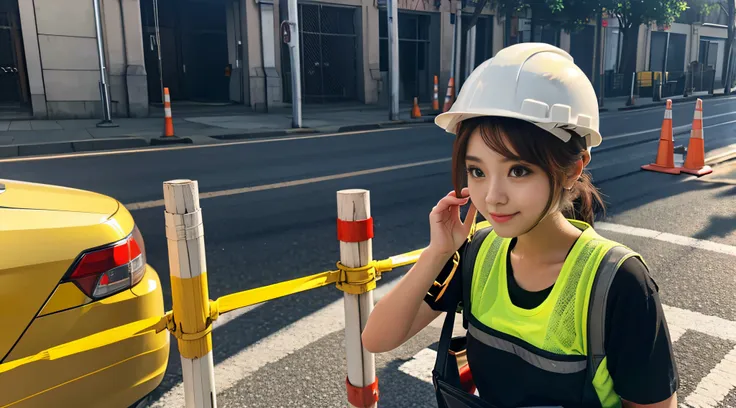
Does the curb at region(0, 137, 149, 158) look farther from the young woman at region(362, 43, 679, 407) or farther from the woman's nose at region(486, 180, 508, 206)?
the woman's nose at region(486, 180, 508, 206)

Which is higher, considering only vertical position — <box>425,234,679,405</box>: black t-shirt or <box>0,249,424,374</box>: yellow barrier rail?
<box>425,234,679,405</box>: black t-shirt

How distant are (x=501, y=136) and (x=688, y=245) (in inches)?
190

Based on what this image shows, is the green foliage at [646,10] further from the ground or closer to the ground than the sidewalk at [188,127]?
further from the ground

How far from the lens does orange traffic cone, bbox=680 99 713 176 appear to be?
356 inches

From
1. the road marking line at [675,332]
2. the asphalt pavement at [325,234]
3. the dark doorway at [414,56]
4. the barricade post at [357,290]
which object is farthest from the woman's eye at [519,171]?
the dark doorway at [414,56]

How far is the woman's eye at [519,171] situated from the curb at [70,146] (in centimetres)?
1125

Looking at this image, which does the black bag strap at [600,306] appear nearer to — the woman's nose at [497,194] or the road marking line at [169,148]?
the woman's nose at [497,194]

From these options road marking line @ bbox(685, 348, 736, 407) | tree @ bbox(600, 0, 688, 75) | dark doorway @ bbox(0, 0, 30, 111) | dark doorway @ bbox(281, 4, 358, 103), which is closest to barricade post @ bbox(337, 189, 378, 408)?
road marking line @ bbox(685, 348, 736, 407)

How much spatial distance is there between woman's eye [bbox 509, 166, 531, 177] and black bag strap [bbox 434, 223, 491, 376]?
0.32 meters

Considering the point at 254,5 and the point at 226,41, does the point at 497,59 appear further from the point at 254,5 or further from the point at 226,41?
the point at 226,41

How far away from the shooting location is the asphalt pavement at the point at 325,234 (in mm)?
3174

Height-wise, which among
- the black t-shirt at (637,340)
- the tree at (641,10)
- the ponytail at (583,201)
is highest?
the tree at (641,10)

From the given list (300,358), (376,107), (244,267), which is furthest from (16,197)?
(376,107)

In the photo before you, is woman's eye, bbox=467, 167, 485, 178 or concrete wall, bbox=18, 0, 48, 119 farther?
concrete wall, bbox=18, 0, 48, 119
